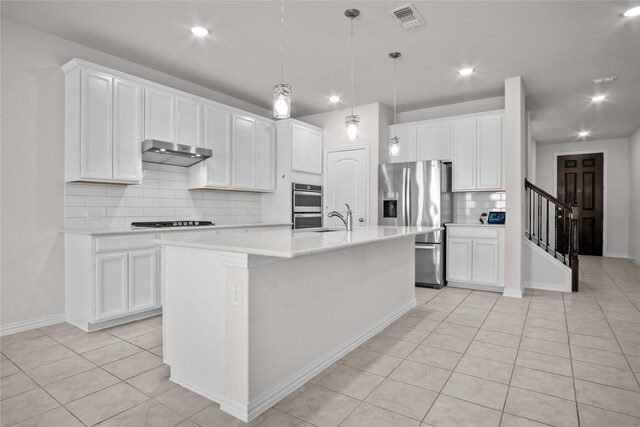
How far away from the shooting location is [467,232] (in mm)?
5090

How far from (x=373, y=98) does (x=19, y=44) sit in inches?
164

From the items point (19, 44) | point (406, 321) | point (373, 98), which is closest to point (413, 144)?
point (373, 98)

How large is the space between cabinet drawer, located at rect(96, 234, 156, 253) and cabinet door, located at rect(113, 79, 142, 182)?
66 centimetres

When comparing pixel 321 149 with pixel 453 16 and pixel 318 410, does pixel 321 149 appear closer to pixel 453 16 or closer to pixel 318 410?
pixel 453 16

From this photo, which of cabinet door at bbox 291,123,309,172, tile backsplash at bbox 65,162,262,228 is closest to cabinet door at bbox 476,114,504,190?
cabinet door at bbox 291,123,309,172

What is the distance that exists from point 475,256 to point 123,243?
14.4 feet

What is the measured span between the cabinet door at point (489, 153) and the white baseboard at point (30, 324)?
5340 millimetres

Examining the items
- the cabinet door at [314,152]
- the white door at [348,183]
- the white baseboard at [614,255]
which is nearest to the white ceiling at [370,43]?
the cabinet door at [314,152]

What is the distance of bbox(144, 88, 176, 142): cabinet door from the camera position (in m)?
3.92

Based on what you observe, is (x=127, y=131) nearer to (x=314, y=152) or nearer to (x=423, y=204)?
(x=314, y=152)

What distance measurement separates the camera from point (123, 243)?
135 inches

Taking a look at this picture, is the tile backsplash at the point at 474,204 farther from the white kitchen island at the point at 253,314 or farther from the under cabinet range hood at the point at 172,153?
the under cabinet range hood at the point at 172,153

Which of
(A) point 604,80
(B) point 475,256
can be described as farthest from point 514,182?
(A) point 604,80

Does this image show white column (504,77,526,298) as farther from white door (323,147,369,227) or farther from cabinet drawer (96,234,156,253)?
cabinet drawer (96,234,156,253)
